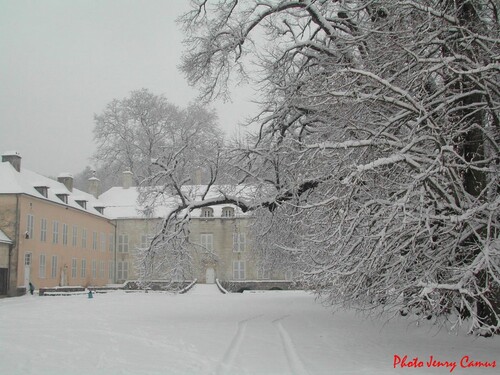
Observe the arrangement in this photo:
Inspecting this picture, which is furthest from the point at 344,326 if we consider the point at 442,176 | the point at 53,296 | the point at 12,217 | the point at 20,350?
the point at 12,217

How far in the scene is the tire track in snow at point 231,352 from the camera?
814cm

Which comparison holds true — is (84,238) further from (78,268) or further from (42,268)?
(42,268)

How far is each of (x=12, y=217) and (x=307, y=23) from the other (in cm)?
2281

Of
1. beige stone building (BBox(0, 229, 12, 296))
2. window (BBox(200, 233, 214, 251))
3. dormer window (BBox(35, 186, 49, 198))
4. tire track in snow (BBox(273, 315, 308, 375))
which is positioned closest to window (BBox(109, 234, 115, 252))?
window (BBox(200, 233, 214, 251))

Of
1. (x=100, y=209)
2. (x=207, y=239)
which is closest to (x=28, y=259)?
(x=100, y=209)

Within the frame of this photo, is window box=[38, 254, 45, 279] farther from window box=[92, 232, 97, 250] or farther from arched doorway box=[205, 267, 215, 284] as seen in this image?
arched doorway box=[205, 267, 215, 284]

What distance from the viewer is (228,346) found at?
34.0ft

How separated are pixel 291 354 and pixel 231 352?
42.1 inches

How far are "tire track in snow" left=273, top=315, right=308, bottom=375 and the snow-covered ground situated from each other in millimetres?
17

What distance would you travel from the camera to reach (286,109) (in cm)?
1455

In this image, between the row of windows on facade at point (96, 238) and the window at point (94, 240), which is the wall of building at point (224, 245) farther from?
the window at point (94, 240)

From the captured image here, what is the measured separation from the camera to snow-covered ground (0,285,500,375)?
8.30m

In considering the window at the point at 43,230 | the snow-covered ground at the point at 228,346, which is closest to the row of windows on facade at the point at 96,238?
the window at the point at 43,230

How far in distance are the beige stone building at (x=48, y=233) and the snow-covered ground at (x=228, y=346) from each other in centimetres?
1733
